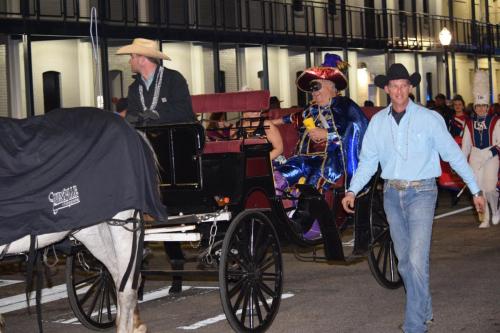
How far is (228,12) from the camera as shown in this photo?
2928cm

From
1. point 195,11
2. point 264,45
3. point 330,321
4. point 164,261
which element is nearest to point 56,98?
point 195,11

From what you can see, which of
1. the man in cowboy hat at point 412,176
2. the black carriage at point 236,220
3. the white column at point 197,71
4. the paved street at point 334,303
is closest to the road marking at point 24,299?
the paved street at point 334,303

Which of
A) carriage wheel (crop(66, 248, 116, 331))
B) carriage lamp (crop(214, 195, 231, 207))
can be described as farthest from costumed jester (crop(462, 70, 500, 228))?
carriage wheel (crop(66, 248, 116, 331))

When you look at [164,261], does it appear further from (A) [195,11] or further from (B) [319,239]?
(A) [195,11]

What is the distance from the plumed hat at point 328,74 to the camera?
1067 cm

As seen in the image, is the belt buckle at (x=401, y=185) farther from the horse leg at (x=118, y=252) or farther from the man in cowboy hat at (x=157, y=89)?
the man in cowboy hat at (x=157, y=89)

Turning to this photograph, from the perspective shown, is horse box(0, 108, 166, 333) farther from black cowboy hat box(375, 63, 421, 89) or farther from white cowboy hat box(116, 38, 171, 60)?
black cowboy hat box(375, 63, 421, 89)

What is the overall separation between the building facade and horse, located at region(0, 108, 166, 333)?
671 centimetres

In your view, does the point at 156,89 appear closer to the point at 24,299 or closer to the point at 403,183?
the point at 403,183

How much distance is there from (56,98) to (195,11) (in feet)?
17.3

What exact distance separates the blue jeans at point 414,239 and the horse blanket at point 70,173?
5.84 feet

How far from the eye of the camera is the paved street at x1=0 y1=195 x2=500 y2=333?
851cm

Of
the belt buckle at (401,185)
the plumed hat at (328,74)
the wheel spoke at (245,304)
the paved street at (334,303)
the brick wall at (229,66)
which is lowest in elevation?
the paved street at (334,303)

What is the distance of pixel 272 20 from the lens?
31.0 m
